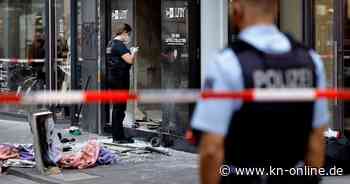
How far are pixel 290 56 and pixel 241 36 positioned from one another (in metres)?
0.24

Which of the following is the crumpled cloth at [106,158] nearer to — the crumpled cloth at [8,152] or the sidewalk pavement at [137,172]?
the sidewalk pavement at [137,172]

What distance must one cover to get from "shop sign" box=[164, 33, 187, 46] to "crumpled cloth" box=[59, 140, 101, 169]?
84.8 inches

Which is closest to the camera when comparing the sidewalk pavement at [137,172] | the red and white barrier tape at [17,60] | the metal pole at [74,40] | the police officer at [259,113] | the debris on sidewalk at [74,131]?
the police officer at [259,113]

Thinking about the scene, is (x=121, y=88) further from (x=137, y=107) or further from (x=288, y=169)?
(x=288, y=169)

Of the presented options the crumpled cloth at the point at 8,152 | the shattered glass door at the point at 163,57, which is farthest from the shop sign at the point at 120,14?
the crumpled cloth at the point at 8,152

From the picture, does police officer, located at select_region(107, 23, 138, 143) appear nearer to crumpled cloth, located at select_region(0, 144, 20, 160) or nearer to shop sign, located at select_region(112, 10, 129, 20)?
shop sign, located at select_region(112, 10, 129, 20)

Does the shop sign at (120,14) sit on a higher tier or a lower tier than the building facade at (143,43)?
higher

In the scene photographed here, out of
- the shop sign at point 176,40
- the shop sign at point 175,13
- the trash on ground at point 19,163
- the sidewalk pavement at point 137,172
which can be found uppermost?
the shop sign at point 175,13

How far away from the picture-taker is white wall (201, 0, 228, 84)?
10.6 metres

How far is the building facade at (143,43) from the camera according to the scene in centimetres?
986

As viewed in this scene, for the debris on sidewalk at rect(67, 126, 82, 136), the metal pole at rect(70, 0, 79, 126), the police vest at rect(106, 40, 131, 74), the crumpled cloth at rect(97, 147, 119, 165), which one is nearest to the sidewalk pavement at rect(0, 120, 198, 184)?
the crumpled cloth at rect(97, 147, 119, 165)

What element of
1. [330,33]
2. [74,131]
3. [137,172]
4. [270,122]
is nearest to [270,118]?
[270,122]

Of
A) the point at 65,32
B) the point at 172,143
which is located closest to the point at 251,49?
the point at 172,143

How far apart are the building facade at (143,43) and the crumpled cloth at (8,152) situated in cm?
246
